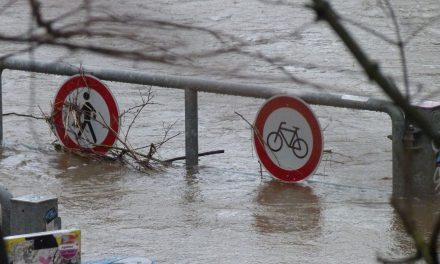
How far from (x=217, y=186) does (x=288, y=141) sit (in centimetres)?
62

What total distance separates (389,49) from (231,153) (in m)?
5.32

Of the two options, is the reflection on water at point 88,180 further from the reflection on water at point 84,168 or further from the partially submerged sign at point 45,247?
the partially submerged sign at point 45,247

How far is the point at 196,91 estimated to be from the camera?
8.32 metres

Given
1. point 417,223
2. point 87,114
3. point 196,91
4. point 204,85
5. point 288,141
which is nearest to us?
point 417,223

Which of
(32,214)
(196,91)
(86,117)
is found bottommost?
(32,214)

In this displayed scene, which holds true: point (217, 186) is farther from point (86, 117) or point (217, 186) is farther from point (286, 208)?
point (86, 117)

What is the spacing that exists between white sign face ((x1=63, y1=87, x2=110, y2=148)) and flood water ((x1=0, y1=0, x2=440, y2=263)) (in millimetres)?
194

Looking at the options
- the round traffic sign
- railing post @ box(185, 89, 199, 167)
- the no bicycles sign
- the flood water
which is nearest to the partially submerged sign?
the flood water

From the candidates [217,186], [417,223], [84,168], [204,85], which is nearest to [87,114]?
[84,168]

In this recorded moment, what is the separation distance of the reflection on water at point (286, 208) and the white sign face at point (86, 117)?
1.50 m

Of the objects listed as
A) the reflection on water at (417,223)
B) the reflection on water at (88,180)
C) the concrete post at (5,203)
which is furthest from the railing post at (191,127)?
the concrete post at (5,203)

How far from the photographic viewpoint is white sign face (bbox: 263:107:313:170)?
25.6 feet

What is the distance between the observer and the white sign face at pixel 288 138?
780 cm

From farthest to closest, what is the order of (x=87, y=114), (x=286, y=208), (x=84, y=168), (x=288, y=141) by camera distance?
1. (x=87, y=114)
2. (x=84, y=168)
3. (x=288, y=141)
4. (x=286, y=208)
